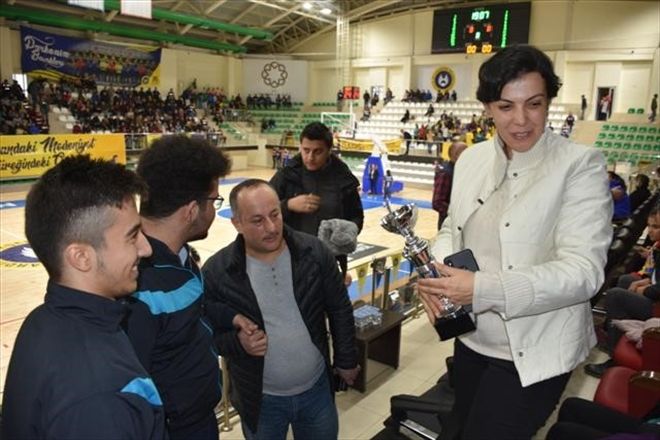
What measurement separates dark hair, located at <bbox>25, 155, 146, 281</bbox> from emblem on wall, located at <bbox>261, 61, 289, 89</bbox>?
26.2 metres

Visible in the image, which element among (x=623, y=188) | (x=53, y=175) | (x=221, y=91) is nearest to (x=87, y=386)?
(x=53, y=175)

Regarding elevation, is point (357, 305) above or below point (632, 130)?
below

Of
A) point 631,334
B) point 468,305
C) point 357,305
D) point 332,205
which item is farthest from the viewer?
point 357,305

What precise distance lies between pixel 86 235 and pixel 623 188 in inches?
263

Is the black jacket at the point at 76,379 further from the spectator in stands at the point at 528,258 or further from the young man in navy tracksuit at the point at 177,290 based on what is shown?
the spectator in stands at the point at 528,258

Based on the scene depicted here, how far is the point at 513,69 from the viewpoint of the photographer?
4.14ft

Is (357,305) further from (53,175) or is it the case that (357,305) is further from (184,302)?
(53,175)

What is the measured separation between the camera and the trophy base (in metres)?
1.33

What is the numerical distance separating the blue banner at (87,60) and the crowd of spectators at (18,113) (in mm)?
1541

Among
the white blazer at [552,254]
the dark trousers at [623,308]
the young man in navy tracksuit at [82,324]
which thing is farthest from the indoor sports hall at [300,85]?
the young man in navy tracksuit at [82,324]

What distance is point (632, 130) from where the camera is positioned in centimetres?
1722

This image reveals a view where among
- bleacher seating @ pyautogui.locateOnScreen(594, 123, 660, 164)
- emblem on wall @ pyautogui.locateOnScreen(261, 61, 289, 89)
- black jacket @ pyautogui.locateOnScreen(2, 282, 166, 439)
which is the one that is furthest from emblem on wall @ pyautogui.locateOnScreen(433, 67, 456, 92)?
black jacket @ pyautogui.locateOnScreen(2, 282, 166, 439)

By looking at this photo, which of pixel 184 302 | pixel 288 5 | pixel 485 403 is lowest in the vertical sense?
pixel 485 403

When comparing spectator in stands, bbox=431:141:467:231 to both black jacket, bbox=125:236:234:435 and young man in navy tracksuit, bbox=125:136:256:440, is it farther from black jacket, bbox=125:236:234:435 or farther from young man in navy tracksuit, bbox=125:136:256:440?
black jacket, bbox=125:236:234:435
